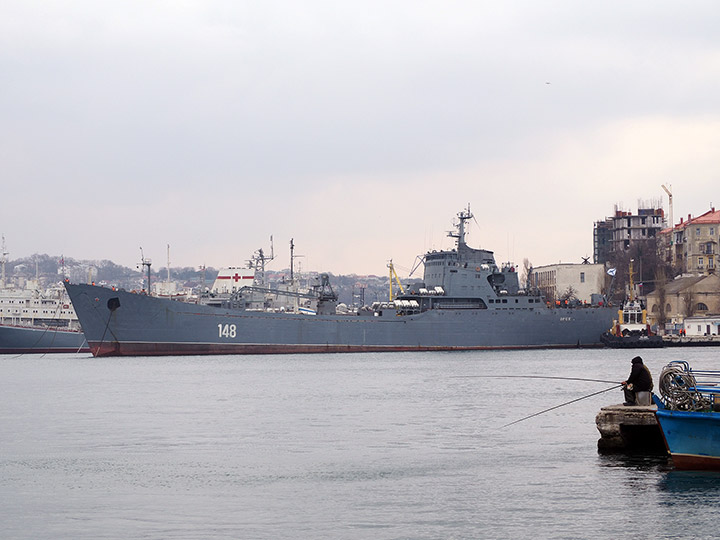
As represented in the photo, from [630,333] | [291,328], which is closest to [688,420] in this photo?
[291,328]

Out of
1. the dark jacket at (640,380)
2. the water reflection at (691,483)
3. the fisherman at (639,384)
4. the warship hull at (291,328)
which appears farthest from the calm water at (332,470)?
the warship hull at (291,328)

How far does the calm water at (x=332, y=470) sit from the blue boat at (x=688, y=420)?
383 millimetres

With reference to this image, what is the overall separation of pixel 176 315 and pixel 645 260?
69.9 m

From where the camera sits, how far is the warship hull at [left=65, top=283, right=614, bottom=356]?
6625cm

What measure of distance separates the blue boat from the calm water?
38 centimetres

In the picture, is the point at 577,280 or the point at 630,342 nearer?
the point at 630,342

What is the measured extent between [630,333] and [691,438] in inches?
2650

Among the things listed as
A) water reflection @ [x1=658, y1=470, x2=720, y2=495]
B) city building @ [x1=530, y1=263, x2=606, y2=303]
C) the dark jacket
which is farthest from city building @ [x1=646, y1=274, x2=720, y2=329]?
water reflection @ [x1=658, y1=470, x2=720, y2=495]

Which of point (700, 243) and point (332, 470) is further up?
point (700, 243)

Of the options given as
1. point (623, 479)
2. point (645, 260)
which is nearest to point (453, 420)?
point (623, 479)

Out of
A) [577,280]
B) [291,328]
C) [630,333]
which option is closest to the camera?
[291,328]

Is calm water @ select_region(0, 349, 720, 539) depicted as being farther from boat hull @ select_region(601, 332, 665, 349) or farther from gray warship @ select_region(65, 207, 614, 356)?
boat hull @ select_region(601, 332, 665, 349)

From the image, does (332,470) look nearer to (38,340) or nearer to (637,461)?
(637,461)

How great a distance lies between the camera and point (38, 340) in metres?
85.9
